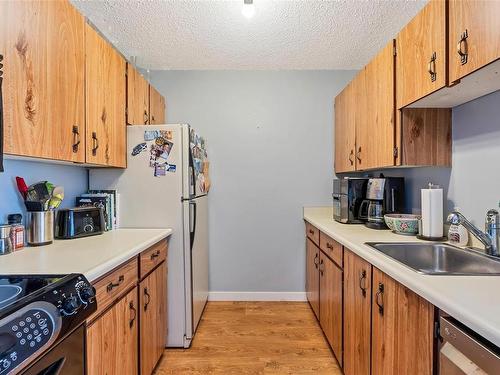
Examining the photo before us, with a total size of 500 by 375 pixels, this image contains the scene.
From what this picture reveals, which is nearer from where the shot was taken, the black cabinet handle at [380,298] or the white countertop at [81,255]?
the white countertop at [81,255]

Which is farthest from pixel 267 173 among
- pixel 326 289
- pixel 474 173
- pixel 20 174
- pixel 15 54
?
pixel 15 54

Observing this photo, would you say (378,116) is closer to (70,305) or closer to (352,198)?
(352,198)

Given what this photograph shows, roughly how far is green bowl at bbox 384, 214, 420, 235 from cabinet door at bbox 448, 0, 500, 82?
90cm

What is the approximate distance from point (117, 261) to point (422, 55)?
69.3 inches

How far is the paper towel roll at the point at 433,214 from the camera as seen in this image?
1.70 meters

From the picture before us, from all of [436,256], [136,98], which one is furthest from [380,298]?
[136,98]

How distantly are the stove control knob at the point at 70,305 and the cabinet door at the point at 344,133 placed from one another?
86.9 inches

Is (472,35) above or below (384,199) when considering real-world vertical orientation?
above

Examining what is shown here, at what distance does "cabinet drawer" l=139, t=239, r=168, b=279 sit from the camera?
1.74m

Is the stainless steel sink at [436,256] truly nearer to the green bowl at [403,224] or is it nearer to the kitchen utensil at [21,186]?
the green bowl at [403,224]

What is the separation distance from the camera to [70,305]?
92cm

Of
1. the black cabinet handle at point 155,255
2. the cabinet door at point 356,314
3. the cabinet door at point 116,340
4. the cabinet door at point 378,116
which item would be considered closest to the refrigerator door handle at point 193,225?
the black cabinet handle at point 155,255

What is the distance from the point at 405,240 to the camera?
1724 millimetres

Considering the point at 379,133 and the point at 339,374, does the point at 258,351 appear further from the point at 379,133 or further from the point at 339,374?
the point at 379,133
